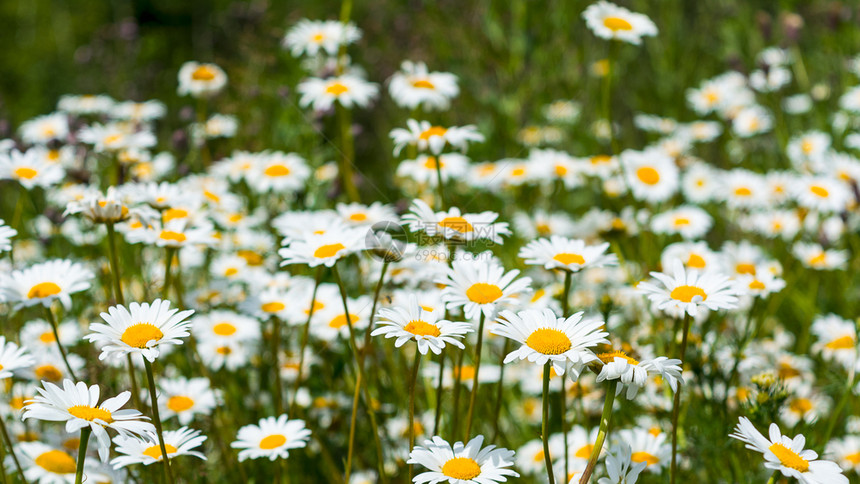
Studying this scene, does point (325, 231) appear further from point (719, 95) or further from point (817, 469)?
point (719, 95)

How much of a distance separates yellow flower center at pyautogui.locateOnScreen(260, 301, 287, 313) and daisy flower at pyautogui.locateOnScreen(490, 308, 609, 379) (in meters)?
1.08

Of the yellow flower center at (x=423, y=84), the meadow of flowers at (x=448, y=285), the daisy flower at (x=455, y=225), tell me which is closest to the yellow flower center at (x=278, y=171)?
the meadow of flowers at (x=448, y=285)

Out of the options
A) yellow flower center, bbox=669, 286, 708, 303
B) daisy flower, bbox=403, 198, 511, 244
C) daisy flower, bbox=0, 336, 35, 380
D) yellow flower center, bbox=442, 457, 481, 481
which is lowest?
yellow flower center, bbox=442, 457, 481, 481

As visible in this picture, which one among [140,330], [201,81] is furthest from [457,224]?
[201,81]

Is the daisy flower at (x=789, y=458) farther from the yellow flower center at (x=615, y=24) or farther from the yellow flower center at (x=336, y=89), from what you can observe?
the yellow flower center at (x=336, y=89)

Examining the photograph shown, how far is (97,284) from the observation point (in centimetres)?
339

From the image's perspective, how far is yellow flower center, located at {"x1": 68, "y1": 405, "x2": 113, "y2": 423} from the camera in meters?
1.41

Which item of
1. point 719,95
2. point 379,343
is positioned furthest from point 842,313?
point 379,343

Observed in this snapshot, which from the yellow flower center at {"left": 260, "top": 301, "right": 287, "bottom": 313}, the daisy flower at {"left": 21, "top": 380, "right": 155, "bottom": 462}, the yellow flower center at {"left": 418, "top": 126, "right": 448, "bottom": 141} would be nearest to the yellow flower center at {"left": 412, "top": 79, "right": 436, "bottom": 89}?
the yellow flower center at {"left": 418, "top": 126, "right": 448, "bottom": 141}

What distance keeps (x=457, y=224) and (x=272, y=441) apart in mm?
777

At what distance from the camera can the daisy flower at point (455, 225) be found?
1.96 meters

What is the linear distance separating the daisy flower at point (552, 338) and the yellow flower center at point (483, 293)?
5.9 inches

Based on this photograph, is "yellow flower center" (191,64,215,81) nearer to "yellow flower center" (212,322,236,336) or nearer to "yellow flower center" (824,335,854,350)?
"yellow flower center" (212,322,236,336)

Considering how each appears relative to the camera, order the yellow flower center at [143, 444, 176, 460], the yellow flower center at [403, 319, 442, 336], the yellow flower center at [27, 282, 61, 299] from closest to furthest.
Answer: the yellow flower center at [403, 319, 442, 336] < the yellow flower center at [143, 444, 176, 460] < the yellow flower center at [27, 282, 61, 299]
